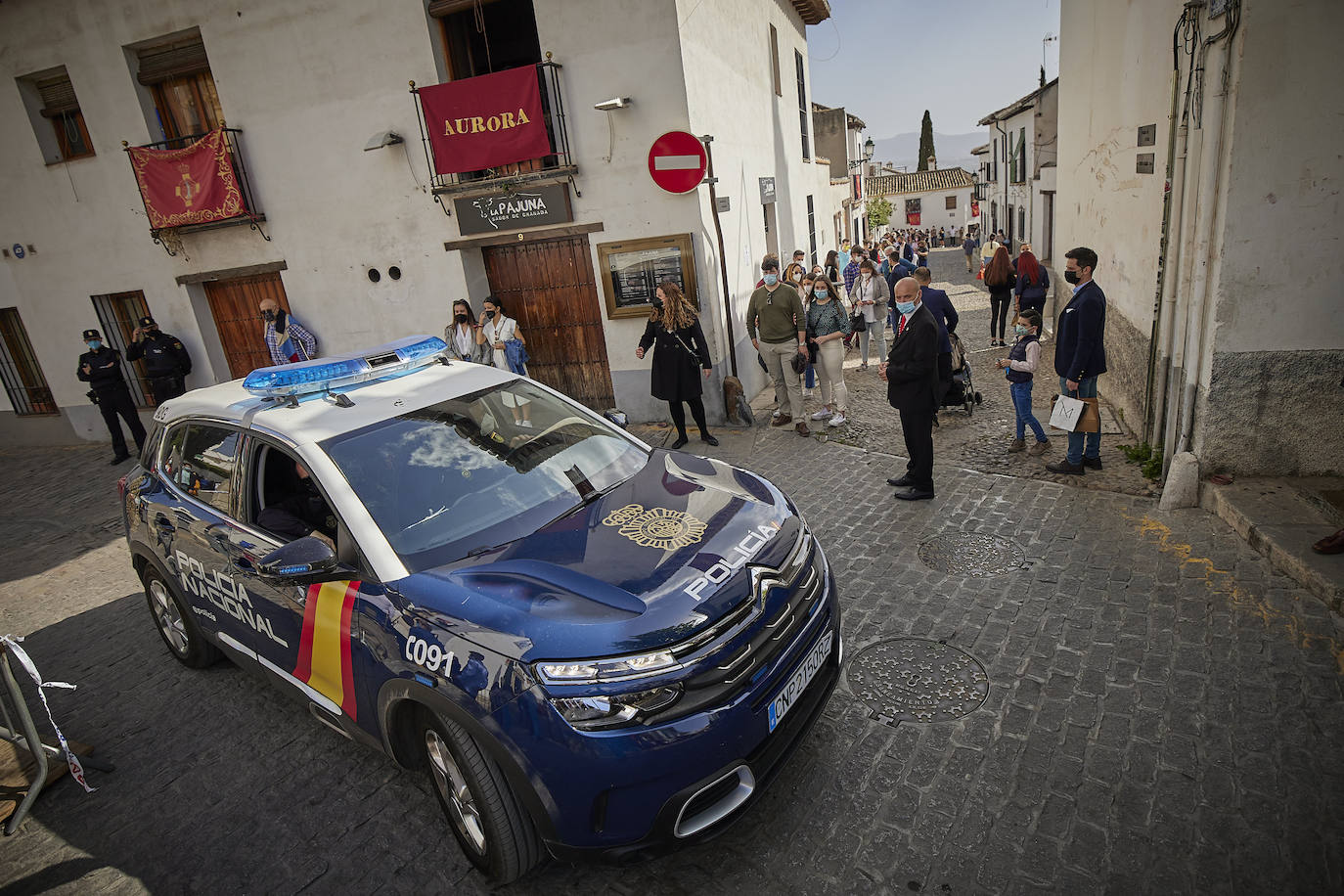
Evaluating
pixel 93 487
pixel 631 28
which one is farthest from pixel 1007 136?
pixel 93 487

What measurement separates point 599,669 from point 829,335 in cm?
664

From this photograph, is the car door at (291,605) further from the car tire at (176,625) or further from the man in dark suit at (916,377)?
the man in dark suit at (916,377)

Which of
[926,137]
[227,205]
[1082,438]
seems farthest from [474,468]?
[926,137]

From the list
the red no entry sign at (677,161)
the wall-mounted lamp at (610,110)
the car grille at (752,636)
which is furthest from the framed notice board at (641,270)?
the car grille at (752,636)

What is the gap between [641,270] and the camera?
29.7 ft

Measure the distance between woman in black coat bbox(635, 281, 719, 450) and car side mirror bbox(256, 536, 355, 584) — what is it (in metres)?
5.35

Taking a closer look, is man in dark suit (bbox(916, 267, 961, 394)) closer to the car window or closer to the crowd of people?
the crowd of people

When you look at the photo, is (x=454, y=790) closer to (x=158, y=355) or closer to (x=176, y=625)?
(x=176, y=625)

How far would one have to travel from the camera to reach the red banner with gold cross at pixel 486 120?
8547 mm

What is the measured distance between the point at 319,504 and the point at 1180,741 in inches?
167

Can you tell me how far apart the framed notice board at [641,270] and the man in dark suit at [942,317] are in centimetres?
270

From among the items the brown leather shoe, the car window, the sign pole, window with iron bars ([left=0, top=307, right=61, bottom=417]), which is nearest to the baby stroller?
the sign pole

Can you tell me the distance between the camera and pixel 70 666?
545 centimetres

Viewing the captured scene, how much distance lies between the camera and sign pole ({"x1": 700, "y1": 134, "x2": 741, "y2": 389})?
861 cm
